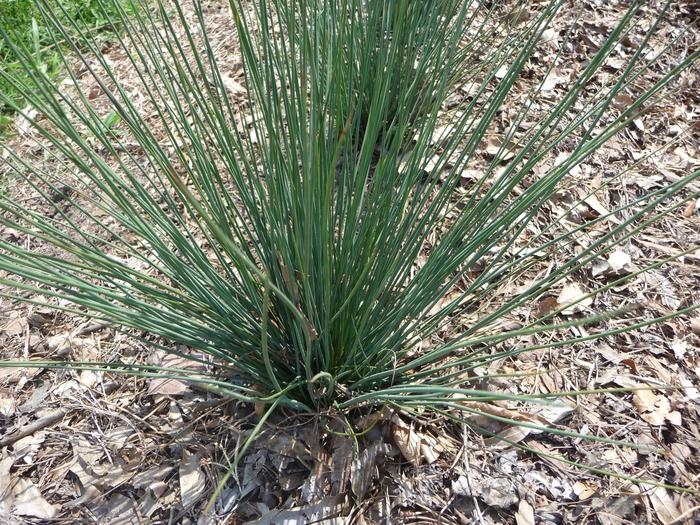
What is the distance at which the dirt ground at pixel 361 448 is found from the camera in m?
1.13

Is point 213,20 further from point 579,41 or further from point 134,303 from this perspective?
point 134,303

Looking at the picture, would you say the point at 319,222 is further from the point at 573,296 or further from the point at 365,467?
the point at 573,296

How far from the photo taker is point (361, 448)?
3.89ft

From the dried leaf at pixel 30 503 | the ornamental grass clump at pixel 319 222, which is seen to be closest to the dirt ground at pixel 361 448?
the dried leaf at pixel 30 503

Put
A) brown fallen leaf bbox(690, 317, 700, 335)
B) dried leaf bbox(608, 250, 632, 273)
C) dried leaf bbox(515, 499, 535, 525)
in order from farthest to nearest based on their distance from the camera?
1. dried leaf bbox(608, 250, 632, 273)
2. brown fallen leaf bbox(690, 317, 700, 335)
3. dried leaf bbox(515, 499, 535, 525)

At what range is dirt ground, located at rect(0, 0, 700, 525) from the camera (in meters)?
1.13

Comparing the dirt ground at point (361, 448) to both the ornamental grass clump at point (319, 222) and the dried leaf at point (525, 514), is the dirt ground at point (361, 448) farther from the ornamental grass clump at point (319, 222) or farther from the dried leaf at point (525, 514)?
the ornamental grass clump at point (319, 222)

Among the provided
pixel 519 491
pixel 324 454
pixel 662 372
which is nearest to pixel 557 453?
pixel 519 491

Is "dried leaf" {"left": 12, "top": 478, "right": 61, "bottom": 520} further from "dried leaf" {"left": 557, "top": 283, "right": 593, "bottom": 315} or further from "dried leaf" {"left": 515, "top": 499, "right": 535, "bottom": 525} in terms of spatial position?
"dried leaf" {"left": 557, "top": 283, "right": 593, "bottom": 315}

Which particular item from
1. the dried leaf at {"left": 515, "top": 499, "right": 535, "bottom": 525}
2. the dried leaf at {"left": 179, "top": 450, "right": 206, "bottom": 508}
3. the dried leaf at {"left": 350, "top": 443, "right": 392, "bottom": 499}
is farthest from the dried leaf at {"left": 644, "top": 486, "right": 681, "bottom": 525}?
the dried leaf at {"left": 179, "top": 450, "right": 206, "bottom": 508}

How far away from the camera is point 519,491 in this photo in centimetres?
114

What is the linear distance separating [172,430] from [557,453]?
0.90 metres

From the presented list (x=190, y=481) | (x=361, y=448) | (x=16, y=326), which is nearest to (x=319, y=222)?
(x=361, y=448)

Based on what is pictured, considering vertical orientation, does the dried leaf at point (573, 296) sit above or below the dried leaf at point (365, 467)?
above
